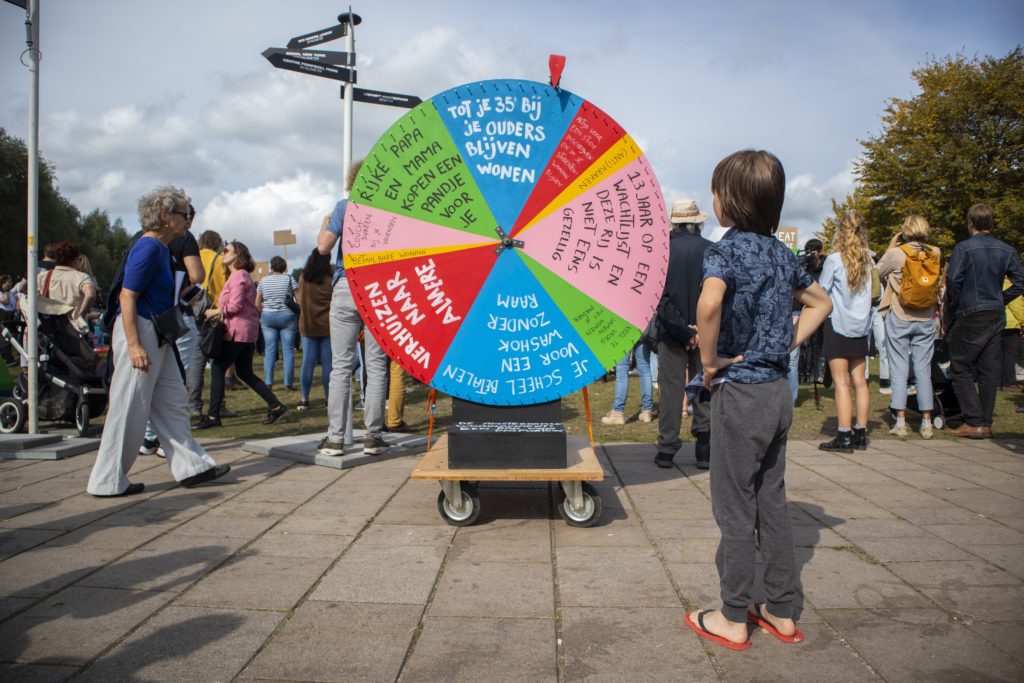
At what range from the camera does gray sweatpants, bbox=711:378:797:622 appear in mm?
2576

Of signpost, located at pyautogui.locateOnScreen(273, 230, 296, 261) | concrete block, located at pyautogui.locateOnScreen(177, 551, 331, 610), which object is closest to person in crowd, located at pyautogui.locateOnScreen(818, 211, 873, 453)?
concrete block, located at pyautogui.locateOnScreen(177, 551, 331, 610)

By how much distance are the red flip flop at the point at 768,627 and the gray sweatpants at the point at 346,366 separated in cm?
321

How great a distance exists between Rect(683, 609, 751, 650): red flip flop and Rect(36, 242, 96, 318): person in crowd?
6.48 metres

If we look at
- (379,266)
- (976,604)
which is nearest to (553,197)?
(379,266)

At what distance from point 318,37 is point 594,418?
20.3ft

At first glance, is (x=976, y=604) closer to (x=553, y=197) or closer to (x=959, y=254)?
(x=553, y=197)

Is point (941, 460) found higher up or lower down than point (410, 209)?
lower down

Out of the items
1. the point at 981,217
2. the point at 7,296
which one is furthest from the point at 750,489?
the point at 7,296

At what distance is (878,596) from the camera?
2.99 meters

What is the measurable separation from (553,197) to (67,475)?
3.83 m

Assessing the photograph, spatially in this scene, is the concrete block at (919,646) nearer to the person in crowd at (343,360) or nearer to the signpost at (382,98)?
the person in crowd at (343,360)

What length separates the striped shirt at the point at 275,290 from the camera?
9.81 metres

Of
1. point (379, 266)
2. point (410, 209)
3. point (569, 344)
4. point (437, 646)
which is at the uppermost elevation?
point (410, 209)

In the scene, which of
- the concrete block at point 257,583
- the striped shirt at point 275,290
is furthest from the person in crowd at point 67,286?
the concrete block at point 257,583
